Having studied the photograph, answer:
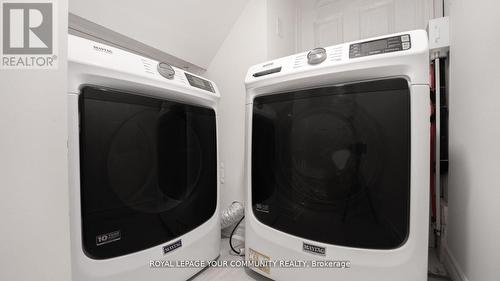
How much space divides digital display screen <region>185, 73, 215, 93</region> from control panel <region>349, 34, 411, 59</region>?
57 cm

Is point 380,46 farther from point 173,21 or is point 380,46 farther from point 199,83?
point 173,21

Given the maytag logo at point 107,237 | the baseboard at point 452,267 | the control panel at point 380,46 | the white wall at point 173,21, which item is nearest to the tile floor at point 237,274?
the baseboard at point 452,267

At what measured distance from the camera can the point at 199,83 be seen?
90 centimetres

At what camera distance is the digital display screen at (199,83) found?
87 centimetres

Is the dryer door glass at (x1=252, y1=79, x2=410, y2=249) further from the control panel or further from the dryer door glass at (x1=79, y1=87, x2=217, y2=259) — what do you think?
the dryer door glass at (x1=79, y1=87, x2=217, y2=259)

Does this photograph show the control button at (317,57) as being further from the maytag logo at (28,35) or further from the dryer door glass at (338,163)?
the maytag logo at (28,35)

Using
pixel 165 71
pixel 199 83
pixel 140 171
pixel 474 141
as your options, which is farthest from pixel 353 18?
pixel 140 171

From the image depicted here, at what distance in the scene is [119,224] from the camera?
0.62 meters

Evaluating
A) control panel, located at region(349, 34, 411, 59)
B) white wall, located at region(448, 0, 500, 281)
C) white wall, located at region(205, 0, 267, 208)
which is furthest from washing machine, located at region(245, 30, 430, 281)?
white wall, located at region(205, 0, 267, 208)

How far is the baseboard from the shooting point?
2.50 feet

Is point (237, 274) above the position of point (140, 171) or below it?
below

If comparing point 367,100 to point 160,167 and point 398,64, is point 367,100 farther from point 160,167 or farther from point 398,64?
point 160,167

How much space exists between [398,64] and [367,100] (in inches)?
4.6

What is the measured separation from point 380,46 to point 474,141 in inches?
18.7
